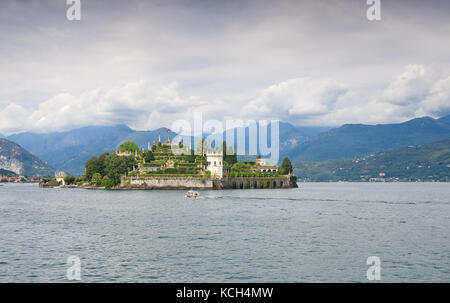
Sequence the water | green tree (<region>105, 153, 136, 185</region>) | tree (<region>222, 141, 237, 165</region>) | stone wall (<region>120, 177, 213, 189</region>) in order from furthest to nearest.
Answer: tree (<region>222, 141, 237, 165</region>) → green tree (<region>105, 153, 136, 185</region>) → stone wall (<region>120, 177, 213, 189</region>) → the water

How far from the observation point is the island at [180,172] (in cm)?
16238

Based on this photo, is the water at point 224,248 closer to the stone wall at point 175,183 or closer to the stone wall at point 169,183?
the stone wall at point 169,183

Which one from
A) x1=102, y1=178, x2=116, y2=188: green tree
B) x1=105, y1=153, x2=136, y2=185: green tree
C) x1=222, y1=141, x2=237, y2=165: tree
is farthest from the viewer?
x1=222, y1=141, x2=237, y2=165: tree

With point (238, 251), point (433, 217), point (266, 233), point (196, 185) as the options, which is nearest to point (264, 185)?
point (196, 185)

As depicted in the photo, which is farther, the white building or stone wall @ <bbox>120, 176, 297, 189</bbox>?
the white building

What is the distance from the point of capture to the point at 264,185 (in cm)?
18225

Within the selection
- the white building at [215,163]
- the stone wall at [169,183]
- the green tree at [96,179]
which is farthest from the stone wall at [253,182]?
the green tree at [96,179]

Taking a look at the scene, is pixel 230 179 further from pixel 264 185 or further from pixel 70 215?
pixel 70 215

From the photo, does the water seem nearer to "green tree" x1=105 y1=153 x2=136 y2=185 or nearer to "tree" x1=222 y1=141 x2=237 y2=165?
"green tree" x1=105 y1=153 x2=136 y2=185

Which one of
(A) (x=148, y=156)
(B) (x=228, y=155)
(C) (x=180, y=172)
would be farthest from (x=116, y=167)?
(B) (x=228, y=155)

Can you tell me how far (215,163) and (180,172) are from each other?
14.4 metres

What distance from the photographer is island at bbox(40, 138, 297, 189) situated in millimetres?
162375

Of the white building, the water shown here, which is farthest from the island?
the water

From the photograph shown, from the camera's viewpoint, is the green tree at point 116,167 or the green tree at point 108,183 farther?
the green tree at point 116,167
